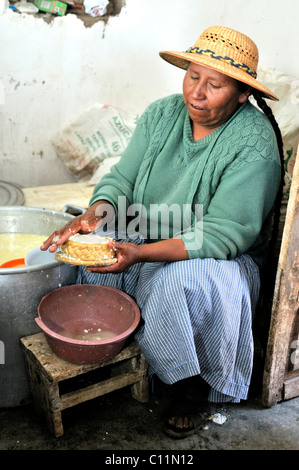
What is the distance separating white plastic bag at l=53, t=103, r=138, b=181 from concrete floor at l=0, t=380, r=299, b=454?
1.82m

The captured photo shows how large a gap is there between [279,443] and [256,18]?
7.30 feet

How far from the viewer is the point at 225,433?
6.33 ft

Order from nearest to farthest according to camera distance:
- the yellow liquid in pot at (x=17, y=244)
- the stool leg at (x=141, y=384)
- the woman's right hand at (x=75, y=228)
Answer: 1. the woman's right hand at (x=75, y=228)
2. the stool leg at (x=141, y=384)
3. the yellow liquid in pot at (x=17, y=244)

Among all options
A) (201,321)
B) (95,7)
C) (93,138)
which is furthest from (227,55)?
(95,7)

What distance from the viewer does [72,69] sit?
3426mm

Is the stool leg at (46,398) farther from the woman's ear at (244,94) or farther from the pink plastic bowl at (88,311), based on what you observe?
the woman's ear at (244,94)

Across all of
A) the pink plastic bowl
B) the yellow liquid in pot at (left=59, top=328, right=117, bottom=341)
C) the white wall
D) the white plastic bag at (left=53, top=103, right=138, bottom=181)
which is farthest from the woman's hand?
the white wall

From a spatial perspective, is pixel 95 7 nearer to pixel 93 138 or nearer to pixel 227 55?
pixel 93 138

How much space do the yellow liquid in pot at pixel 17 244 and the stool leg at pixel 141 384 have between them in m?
0.76

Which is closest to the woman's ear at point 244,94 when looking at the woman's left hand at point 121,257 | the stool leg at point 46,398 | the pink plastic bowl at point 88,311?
the woman's left hand at point 121,257

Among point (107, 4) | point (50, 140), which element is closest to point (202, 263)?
point (50, 140)

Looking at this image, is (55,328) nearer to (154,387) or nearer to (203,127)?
(154,387)

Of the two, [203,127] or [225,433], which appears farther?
[203,127]

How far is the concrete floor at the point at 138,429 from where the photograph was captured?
1839mm
